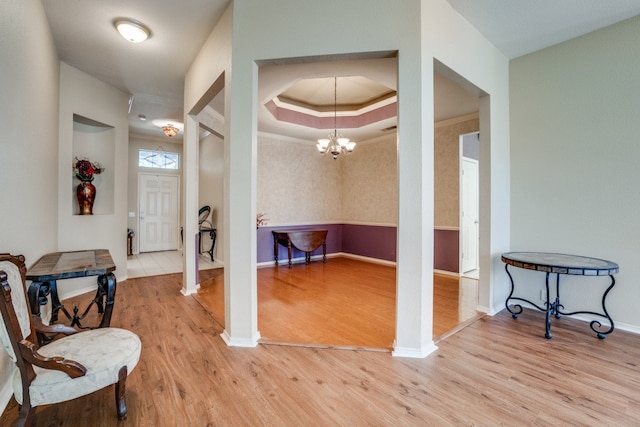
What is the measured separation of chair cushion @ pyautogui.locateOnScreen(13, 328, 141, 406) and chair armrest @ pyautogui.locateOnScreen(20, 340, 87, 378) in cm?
5

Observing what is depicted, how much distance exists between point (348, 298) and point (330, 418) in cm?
207

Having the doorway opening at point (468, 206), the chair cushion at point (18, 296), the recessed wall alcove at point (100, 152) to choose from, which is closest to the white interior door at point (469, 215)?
the doorway opening at point (468, 206)

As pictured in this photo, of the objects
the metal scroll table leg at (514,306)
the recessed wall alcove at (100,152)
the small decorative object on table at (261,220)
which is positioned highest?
the recessed wall alcove at (100,152)

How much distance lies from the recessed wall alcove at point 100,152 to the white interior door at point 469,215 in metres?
5.26

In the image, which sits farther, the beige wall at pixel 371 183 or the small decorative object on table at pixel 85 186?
the beige wall at pixel 371 183

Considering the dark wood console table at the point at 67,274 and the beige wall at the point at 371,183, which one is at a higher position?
the beige wall at the point at 371,183

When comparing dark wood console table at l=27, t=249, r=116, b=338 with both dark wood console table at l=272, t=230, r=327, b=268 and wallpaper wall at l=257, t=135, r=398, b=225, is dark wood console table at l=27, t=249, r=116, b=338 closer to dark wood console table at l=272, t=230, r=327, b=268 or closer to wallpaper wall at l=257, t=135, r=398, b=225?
dark wood console table at l=272, t=230, r=327, b=268

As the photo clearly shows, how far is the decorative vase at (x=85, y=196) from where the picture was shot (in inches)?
143

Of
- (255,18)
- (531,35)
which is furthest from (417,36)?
(531,35)

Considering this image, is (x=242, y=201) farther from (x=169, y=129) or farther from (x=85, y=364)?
(x=169, y=129)

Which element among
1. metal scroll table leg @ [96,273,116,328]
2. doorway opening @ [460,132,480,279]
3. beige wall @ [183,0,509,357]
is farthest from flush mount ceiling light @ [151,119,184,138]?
doorway opening @ [460,132,480,279]

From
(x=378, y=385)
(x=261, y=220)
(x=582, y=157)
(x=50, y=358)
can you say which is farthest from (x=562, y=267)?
(x=261, y=220)

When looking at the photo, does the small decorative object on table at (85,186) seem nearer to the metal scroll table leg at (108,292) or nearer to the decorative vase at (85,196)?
the decorative vase at (85,196)

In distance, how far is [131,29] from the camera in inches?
103
